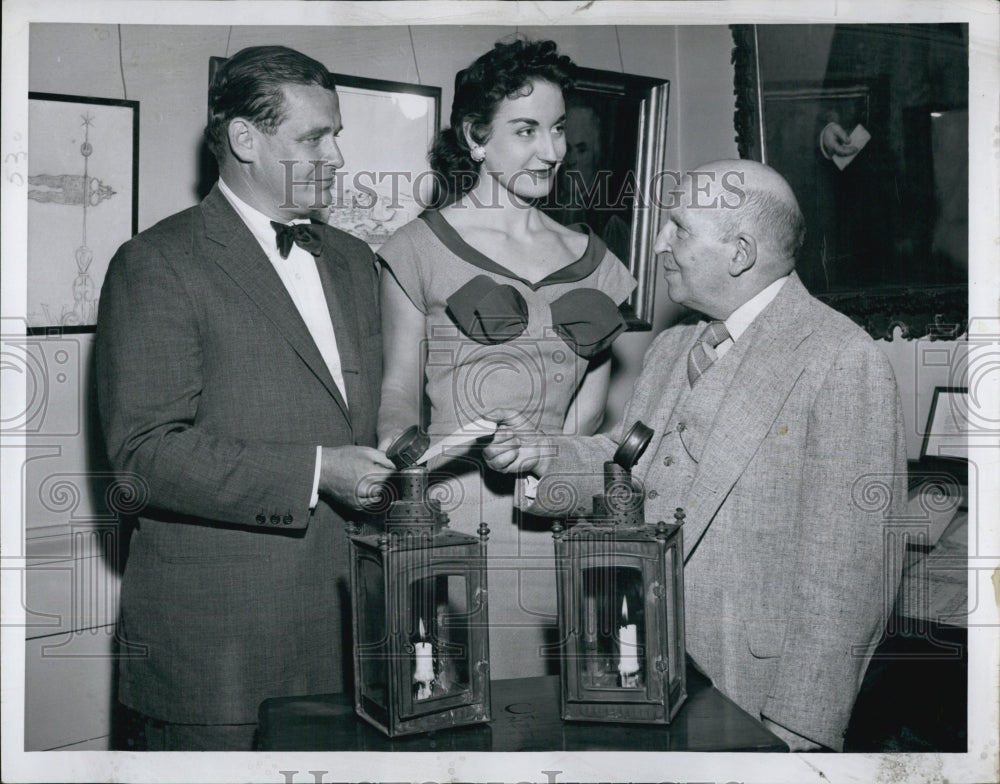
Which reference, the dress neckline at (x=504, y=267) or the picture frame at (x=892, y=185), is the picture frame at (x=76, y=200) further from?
the picture frame at (x=892, y=185)

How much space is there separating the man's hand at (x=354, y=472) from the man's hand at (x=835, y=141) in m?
1.52

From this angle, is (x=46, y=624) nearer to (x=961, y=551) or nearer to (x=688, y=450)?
(x=688, y=450)

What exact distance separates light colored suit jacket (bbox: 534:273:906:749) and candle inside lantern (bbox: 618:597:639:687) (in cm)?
44

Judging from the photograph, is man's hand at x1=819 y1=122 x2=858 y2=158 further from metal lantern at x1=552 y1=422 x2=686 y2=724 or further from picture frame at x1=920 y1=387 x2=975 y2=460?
metal lantern at x1=552 y1=422 x2=686 y2=724

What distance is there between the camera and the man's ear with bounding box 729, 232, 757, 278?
248 cm

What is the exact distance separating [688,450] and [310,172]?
4.14 ft

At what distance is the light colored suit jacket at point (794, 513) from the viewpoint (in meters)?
2.34

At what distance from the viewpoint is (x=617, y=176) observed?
270 centimetres

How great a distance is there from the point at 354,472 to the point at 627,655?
2.83 ft

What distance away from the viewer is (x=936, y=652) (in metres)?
2.60

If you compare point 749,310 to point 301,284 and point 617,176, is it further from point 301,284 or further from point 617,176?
point 301,284

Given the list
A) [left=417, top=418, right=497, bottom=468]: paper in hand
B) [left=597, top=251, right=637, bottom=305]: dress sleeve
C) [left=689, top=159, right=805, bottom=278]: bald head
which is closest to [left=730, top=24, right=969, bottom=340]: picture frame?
[left=689, top=159, right=805, bottom=278]: bald head

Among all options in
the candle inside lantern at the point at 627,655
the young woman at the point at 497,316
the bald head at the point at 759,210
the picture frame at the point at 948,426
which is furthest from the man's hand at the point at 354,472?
the picture frame at the point at 948,426

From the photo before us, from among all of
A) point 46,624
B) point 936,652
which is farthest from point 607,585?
point 46,624
